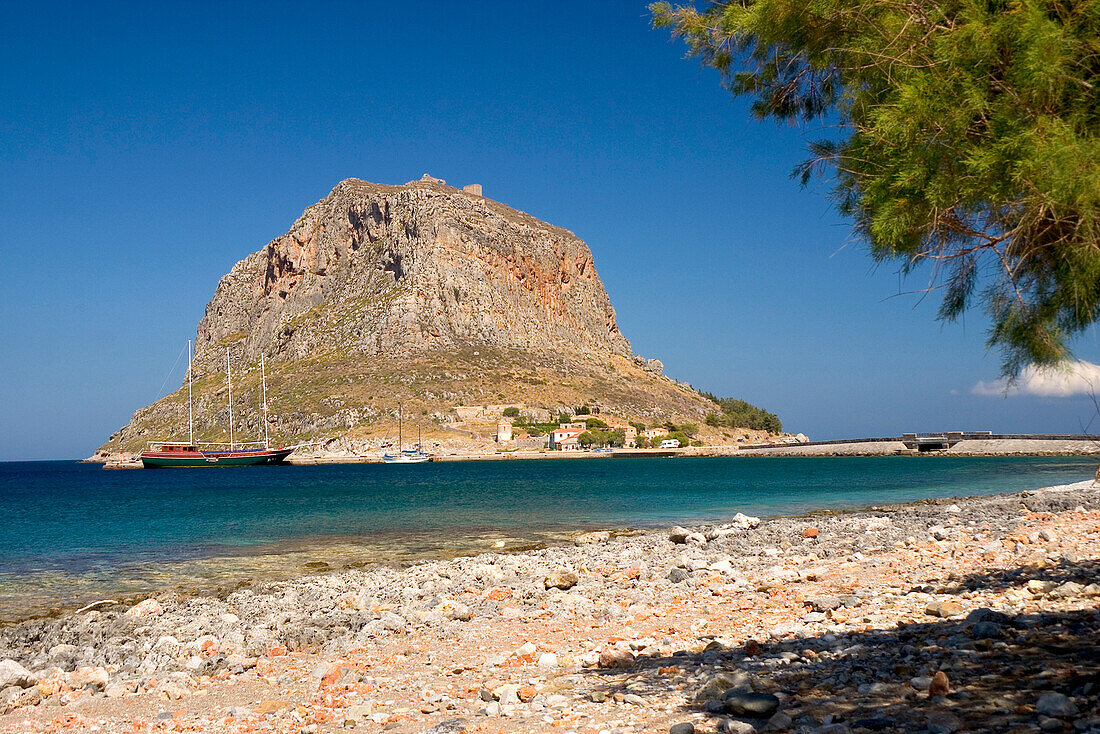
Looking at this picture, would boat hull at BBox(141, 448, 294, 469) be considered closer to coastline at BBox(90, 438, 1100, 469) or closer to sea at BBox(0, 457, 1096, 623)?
coastline at BBox(90, 438, 1100, 469)

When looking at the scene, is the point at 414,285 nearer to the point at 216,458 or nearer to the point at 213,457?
the point at 216,458

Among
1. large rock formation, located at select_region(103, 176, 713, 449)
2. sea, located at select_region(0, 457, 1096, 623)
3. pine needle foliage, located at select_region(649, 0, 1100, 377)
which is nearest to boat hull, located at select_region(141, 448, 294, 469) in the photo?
large rock formation, located at select_region(103, 176, 713, 449)

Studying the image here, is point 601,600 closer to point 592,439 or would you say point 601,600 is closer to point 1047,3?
point 1047,3

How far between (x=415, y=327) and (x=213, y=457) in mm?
36988

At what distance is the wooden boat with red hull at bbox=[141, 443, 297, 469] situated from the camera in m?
109

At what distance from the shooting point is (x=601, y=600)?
35.5 ft

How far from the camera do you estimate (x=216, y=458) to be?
110 metres

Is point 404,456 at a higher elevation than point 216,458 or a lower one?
lower

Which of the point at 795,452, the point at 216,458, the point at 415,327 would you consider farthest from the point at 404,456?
the point at 795,452

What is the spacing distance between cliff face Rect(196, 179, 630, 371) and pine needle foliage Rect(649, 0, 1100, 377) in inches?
4816

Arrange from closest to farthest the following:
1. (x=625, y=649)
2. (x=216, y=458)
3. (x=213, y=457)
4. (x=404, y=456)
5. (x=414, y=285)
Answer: (x=625, y=649) < (x=404, y=456) < (x=216, y=458) < (x=213, y=457) < (x=414, y=285)

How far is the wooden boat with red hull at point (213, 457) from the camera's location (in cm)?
10894

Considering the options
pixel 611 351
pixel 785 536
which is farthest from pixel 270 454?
pixel 785 536

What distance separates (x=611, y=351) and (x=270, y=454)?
76.1m
